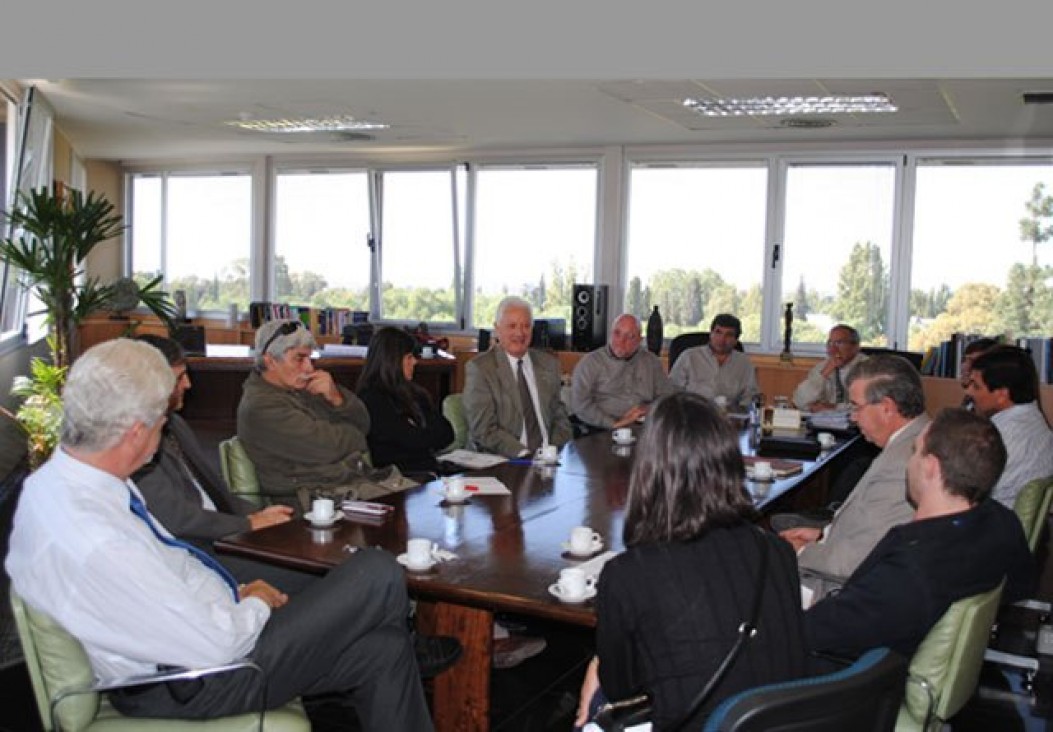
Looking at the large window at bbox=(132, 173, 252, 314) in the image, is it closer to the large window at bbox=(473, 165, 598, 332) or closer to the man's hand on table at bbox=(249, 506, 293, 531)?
the large window at bbox=(473, 165, 598, 332)

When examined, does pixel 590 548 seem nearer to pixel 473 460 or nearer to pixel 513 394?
pixel 473 460

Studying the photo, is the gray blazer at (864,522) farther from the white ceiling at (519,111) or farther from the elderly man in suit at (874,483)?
the white ceiling at (519,111)

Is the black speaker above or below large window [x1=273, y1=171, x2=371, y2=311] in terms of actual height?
below

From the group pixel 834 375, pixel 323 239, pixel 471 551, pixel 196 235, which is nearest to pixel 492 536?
pixel 471 551

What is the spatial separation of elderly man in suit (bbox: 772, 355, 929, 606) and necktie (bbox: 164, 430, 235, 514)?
2.03 m

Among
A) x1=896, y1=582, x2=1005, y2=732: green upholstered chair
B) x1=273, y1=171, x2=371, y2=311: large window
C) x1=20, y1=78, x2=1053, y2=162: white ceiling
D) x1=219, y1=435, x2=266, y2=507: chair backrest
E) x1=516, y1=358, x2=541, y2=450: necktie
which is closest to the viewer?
x1=896, y1=582, x2=1005, y2=732: green upholstered chair

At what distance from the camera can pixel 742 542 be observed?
86.7 inches

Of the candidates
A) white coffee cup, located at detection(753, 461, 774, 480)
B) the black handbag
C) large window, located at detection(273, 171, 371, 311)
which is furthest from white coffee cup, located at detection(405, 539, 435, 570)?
large window, located at detection(273, 171, 371, 311)

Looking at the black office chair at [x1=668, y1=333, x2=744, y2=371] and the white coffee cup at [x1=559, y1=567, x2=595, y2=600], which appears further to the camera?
the black office chair at [x1=668, y1=333, x2=744, y2=371]

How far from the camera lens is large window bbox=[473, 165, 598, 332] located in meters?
11.0

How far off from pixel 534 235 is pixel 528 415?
551 centimetres

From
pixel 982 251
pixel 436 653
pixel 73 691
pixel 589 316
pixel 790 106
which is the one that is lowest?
pixel 436 653

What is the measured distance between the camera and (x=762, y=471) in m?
→ 4.50

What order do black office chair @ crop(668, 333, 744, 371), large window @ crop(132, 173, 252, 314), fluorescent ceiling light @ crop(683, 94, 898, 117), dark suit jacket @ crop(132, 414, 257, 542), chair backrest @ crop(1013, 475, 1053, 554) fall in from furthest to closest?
1. large window @ crop(132, 173, 252, 314)
2. black office chair @ crop(668, 333, 744, 371)
3. fluorescent ceiling light @ crop(683, 94, 898, 117)
4. chair backrest @ crop(1013, 475, 1053, 554)
5. dark suit jacket @ crop(132, 414, 257, 542)
